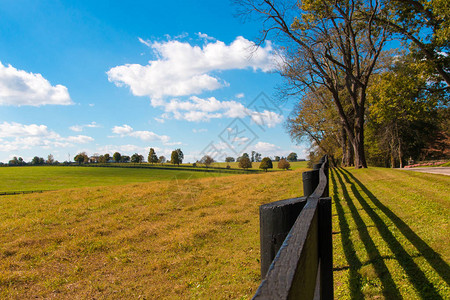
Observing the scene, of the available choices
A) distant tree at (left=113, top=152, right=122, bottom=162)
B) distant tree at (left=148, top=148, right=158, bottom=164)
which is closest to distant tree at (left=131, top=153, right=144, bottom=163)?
distant tree at (left=148, top=148, right=158, bottom=164)

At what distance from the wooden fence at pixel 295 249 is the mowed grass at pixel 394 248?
6.30 ft

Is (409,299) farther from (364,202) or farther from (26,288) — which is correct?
(26,288)

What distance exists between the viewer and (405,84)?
20.5 meters

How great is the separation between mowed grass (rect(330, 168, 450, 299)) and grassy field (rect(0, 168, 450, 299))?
0.05 ft

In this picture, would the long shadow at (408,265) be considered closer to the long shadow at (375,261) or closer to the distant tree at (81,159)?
the long shadow at (375,261)

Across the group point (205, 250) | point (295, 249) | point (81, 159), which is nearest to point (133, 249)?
point (205, 250)

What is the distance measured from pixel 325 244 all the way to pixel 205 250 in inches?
232

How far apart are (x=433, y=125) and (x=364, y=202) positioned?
37.7 meters

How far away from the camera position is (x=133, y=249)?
311 inches

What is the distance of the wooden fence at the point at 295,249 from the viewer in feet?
2.57

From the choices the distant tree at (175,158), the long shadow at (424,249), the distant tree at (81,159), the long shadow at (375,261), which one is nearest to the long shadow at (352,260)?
the long shadow at (375,261)

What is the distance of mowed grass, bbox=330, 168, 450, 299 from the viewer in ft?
11.2

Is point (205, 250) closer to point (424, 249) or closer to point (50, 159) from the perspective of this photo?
point (424, 249)

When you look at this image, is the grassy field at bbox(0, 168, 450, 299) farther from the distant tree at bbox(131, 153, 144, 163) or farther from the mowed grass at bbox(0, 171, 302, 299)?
the distant tree at bbox(131, 153, 144, 163)
